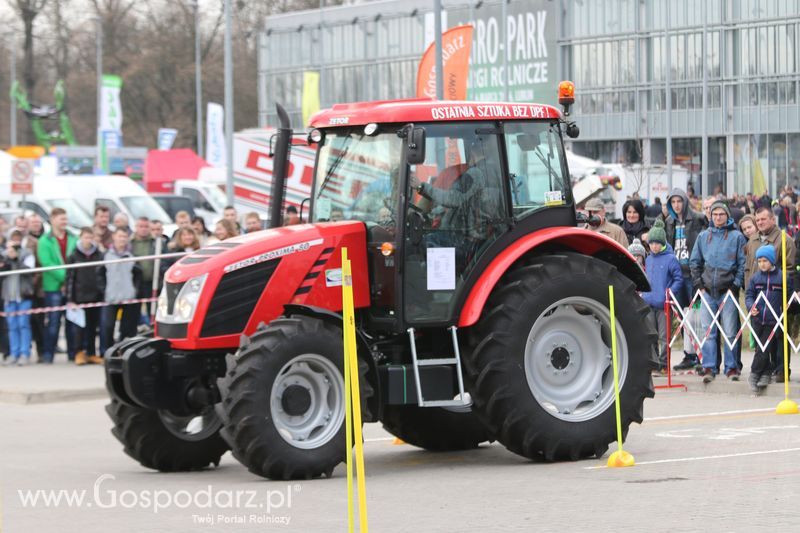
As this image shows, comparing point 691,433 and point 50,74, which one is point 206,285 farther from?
point 50,74

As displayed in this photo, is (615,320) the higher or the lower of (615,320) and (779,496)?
the higher

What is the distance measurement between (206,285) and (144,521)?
217cm

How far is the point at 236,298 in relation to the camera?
1088cm

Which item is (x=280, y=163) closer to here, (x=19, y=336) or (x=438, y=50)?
(x=19, y=336)

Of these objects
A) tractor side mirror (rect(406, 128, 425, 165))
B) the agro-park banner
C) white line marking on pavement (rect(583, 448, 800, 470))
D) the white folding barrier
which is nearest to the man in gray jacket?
the white folding barrier

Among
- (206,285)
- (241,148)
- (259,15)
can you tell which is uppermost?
(259,15)

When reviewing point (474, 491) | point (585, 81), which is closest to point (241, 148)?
point (474, 491)

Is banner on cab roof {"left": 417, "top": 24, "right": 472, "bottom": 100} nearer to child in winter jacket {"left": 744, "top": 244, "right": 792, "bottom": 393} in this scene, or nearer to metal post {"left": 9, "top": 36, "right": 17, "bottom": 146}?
child in winter jacket {"left": 744, "top": 244, "right": 792, "bottom": 393}

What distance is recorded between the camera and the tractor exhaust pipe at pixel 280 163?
11.4 m

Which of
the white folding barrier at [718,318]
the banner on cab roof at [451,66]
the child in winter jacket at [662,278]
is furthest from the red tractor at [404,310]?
the banner on cab roof at [451,66]

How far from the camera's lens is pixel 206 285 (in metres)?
10.8

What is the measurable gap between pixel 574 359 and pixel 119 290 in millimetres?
9958

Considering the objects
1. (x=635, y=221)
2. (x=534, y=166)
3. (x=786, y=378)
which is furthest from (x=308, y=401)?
(x=635, y=221)

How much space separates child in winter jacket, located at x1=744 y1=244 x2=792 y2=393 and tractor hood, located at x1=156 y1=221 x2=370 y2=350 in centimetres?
602
